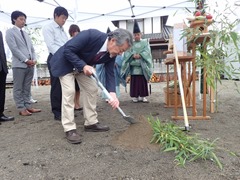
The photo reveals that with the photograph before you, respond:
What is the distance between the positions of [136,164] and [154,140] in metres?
0.44

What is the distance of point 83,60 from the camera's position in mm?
2324

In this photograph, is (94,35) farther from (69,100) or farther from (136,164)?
(136,164)

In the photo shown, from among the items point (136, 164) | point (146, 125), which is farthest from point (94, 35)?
point (136, 164)

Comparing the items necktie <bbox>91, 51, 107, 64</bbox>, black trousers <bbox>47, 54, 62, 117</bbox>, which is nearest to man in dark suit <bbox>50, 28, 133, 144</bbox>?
necktie <bbox>91, 51, 107, 64</bbox>

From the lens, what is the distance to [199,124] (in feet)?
9.54

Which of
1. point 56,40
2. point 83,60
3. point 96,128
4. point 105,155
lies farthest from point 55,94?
point 105,155

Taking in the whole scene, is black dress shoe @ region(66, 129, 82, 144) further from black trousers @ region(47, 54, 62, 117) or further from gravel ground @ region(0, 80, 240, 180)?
black trousers @ region(47, 54, 62, 117)

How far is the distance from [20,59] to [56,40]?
0.60 metres

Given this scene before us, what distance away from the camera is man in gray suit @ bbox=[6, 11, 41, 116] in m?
3.38

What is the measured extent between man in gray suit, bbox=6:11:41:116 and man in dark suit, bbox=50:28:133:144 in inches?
50.4

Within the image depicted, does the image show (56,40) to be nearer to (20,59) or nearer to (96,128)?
(20,59)

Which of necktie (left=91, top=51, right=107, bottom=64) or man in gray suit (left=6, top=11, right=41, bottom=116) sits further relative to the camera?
man in gray suit (left=6, top=11, right=41, bottom=116)

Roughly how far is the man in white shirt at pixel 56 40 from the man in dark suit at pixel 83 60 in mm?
748

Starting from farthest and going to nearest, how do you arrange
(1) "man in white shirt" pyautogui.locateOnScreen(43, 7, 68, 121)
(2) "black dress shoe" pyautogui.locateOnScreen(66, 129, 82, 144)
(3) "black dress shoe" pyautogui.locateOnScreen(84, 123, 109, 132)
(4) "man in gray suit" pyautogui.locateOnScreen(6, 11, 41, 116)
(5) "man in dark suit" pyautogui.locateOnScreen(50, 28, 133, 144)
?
(4) "man in gray suit" pyautogui.locateOnScreen(6, 11, 41, 116) < (1) "man in white shirt" pyautogui.locateOnScreen(43, 7, 68, 121) < (3) "black dress shoe" pyautogui.locateOnScreen(84, 123, 109, 132) < (2) "black dress shoe" pyautogui.locateOnScreen(66, 129, 82, 144) < (5) "man in dark suit" pyautogui.locateOnScreen(50, 28, 133, 144)
